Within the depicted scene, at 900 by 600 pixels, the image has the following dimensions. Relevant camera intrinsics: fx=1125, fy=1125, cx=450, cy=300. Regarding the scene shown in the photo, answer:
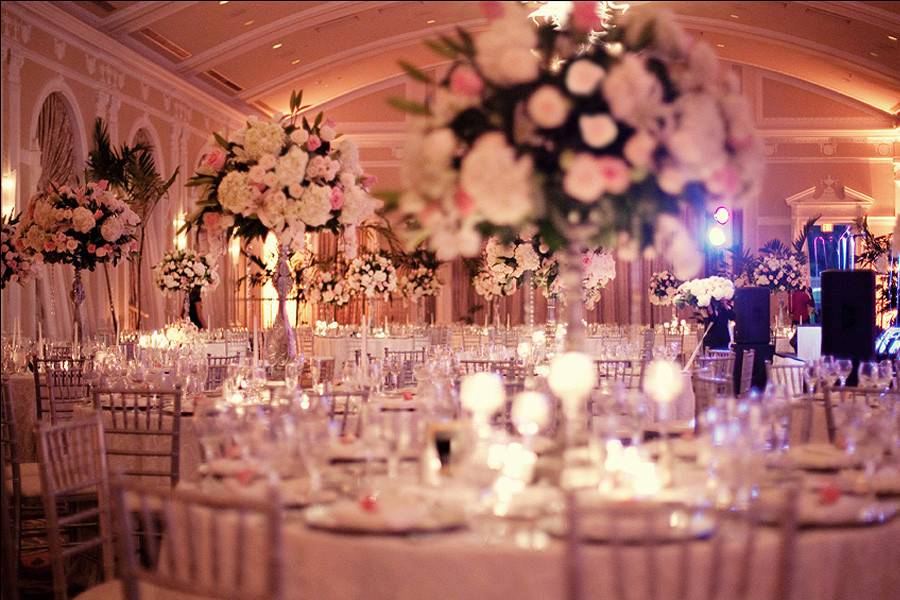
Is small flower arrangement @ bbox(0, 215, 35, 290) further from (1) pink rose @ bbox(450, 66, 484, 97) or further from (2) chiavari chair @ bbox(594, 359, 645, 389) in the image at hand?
(1) pink rose @ bbox(450, 66, 484, 97)

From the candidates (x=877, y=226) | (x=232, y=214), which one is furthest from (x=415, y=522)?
(x=877, y=226)

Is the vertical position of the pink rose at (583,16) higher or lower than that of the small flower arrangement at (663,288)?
higher

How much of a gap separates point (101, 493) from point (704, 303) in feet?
21.5

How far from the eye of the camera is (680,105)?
2988mm

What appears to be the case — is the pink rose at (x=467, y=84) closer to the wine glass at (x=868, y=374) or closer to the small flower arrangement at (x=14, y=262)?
the wine glass at (x=868, y=374)

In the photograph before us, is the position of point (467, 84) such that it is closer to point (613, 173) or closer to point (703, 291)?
point (613, 173)

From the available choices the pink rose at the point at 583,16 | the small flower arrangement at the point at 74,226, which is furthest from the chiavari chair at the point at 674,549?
the small flower arrangement at the point at 74,226

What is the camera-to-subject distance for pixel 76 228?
8.98 metres

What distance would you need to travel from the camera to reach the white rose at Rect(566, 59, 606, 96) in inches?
116

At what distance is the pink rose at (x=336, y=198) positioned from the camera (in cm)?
567

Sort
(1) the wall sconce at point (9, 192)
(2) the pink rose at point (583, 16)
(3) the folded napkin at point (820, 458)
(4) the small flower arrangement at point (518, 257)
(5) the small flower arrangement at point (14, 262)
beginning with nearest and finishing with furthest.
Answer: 1. (2) the pink rose at point (583, 16)
2. (3) the folded napkin at point (820, 458)
3. (4) the small flower arrangement at point (518, 257)
4. (5) the small flower arrangement at point (14, 262)
5. (1) the wall sconce at point (9, 192)

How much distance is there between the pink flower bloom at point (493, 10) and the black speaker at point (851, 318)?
618cm

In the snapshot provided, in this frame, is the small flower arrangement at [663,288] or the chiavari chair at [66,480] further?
the small flower arrangement at [663,288]

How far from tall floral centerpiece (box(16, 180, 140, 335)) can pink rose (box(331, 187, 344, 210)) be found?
402cm
